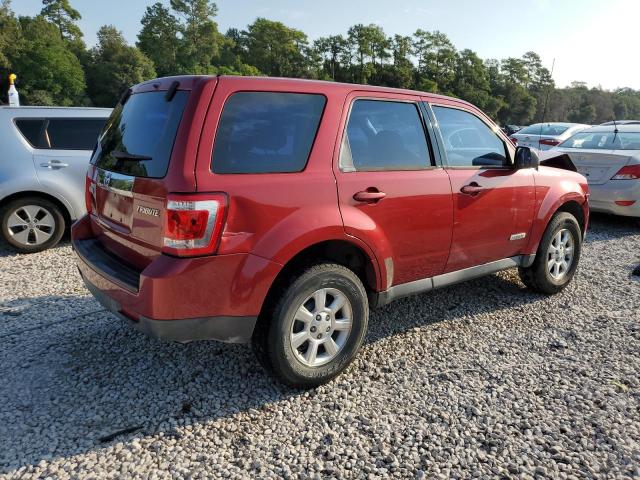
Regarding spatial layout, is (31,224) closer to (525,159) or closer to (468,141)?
(468,141)

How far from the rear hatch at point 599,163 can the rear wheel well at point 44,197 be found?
736 cm

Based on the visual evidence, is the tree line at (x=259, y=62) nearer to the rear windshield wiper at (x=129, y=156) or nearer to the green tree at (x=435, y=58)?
the green tree at (x=435, y=58)

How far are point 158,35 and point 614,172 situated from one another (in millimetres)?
87158

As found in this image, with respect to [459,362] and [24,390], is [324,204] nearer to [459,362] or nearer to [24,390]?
[459,362]

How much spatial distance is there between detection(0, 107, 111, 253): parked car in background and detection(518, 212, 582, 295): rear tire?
5052 millimetres

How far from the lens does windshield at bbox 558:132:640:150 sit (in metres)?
7.69

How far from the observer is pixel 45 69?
5694cm

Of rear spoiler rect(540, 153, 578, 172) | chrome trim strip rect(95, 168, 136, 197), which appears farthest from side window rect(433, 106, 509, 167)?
chrome trim strip rect(95, 168, 136, 197)

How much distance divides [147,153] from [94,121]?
3983 mm

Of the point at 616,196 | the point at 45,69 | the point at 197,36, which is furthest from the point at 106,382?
the point at 197,36

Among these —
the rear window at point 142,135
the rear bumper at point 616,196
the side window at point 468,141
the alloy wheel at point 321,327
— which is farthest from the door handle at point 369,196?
the rear bumper at point 616,196

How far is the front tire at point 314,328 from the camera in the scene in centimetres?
267

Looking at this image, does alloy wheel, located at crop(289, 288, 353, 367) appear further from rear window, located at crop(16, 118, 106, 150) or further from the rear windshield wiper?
rear window, located at crop(16, 118, 106, 150)

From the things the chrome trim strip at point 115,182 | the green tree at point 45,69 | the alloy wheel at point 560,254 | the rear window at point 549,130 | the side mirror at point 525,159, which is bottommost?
the alloy wheel at point 560,254
